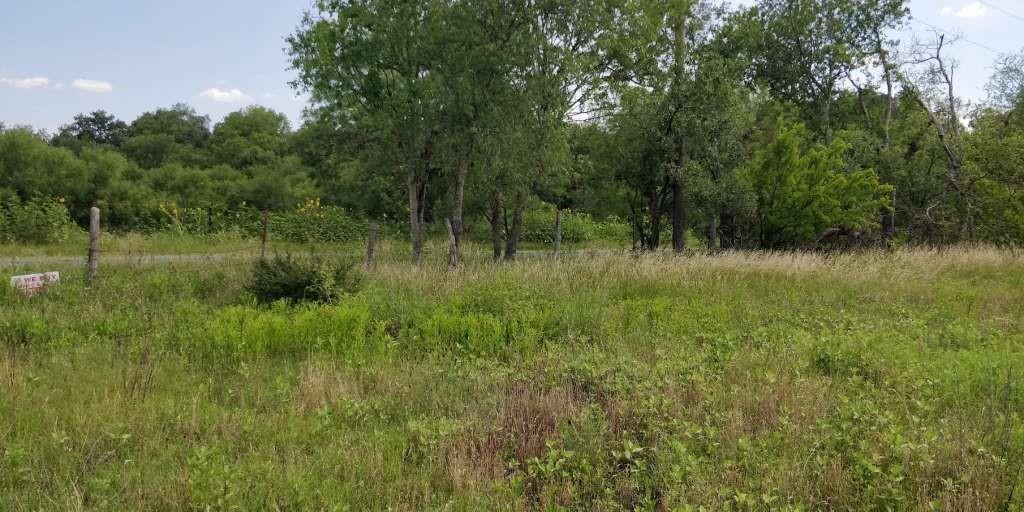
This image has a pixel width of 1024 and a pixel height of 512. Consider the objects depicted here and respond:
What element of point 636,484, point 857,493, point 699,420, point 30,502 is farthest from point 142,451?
point 857,493

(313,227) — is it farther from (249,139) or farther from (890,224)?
(249,139)

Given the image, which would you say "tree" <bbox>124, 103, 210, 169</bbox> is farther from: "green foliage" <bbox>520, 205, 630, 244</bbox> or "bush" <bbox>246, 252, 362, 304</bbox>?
"bush" <bbox>246, 252, 362, 304</bbox>

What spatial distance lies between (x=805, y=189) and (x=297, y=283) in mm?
12248

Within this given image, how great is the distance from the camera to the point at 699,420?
4.14 m

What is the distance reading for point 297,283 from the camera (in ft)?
26.7

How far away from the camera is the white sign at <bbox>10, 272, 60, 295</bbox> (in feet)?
26.3

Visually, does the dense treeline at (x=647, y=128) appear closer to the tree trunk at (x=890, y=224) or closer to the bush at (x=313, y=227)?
the tree trunk at (x=890, y=224)

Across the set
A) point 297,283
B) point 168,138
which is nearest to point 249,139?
point 168,138

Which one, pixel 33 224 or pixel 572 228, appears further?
pixel 572 228

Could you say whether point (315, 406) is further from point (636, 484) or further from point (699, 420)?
point (699, 420)

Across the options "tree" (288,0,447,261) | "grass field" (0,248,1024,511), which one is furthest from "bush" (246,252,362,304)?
"tree" (288,0,447,261)

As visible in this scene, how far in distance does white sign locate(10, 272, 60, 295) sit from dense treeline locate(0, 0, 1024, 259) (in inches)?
250

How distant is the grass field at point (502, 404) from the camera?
3.26 meters

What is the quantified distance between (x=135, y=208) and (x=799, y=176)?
22.5 metres
